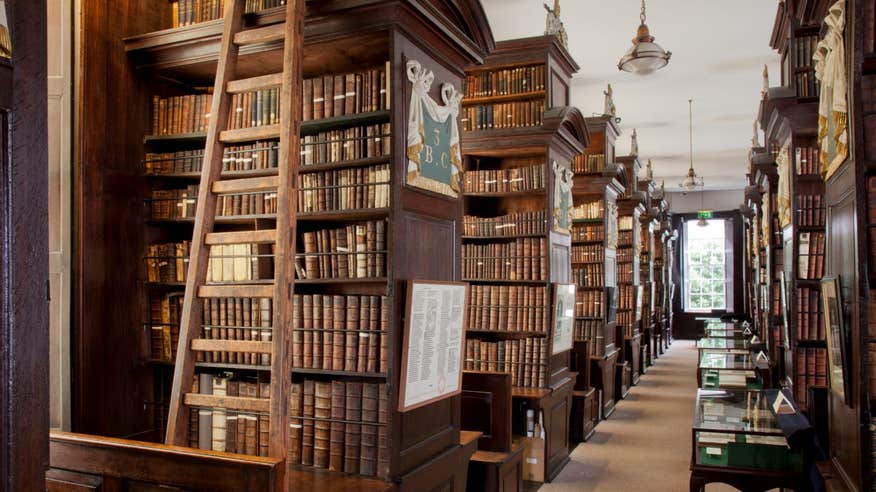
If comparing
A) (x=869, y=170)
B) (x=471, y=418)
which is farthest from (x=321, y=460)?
(x=869, y=170)

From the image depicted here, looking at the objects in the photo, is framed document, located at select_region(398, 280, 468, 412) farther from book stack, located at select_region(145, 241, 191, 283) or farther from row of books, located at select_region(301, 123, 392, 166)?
book stack, located at select_region(145, 241, 191, 283)

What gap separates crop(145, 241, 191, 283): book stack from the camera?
4223 millimetres

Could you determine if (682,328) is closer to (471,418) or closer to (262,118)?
(471,418)

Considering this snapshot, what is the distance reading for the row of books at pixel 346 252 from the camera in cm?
347

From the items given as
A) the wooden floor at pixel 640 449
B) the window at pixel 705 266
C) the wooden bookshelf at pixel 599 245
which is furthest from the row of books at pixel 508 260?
the window at pixel 705 266

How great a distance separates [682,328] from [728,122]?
10930 mm

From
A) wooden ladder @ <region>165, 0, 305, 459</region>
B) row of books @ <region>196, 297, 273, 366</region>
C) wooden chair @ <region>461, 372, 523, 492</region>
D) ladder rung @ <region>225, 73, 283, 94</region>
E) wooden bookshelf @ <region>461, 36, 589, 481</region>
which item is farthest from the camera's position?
wooden bookshelf @ <region>461, 36, 589, 481</region>

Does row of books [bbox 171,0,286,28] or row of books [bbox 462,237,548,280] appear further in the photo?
row of books [bbox 462,237,548,280]

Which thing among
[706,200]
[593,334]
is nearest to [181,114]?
[593,334]

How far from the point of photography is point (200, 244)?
3.32m

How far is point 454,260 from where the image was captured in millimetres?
4074

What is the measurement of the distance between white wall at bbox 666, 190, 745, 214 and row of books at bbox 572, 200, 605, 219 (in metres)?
13.8

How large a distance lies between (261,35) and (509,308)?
3.74 m

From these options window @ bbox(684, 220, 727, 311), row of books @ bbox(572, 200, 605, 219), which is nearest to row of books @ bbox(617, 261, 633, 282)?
row of books @ bbox(572, 200, 605, 219)
